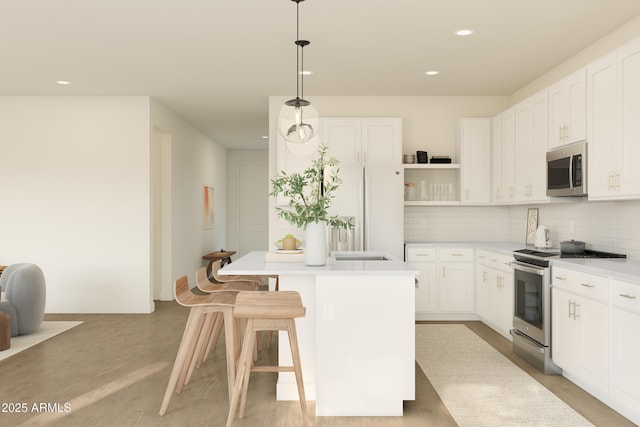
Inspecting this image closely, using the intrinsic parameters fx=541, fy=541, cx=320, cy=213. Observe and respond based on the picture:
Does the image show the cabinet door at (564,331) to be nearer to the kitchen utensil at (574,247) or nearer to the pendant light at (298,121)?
the kitchen utensil at (574,247)

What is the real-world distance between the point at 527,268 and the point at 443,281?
1867 millimetres

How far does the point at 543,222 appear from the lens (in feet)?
19.7

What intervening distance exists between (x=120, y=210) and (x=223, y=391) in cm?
378

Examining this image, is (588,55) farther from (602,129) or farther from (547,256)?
(547,256)

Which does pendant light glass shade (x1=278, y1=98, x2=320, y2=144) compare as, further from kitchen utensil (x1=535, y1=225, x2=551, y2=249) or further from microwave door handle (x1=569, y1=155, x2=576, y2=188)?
kitchen utensil (x1=535, y1=225, x2=551, y2=249)

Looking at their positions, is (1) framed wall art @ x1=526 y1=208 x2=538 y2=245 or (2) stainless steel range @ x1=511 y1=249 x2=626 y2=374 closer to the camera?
(2) stainless steel range @ x1=511 y1=249 x2=626 y2=374

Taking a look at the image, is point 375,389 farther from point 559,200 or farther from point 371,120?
point 371,120

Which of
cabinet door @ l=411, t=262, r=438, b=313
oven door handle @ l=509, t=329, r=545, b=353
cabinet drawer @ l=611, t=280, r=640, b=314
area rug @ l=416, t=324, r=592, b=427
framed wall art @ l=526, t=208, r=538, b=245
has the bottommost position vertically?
area rug @ l=416, t=324, r=592, b=427

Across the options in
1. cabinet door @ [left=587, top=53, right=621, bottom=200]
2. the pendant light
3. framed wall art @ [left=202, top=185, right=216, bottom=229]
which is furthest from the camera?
framed wall art @ [left=202, top=185, right=216, bottom=229]

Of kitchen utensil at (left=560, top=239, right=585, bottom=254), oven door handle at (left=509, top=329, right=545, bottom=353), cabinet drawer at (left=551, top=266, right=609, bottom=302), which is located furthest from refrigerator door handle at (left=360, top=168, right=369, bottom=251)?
cabinet drawer at (left=551, top=266, right=609, bottom=302)

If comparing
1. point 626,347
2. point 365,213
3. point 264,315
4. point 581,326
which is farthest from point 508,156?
point 264,315

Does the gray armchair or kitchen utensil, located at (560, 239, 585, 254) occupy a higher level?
kitchen utensil, located at (560, 239, 585, 254)

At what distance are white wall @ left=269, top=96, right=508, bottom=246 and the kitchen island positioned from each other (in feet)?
11.7

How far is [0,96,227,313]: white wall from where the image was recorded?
6.87m
